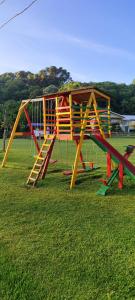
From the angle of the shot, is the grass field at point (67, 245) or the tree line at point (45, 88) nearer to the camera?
the grass field at point (67, 245)

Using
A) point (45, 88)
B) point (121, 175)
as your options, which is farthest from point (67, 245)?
point (45, 88)

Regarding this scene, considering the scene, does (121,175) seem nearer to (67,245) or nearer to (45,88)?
(67,245)

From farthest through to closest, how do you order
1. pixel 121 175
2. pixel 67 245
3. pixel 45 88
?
pixel 45 88
pixel 121 175
pixel 67 245

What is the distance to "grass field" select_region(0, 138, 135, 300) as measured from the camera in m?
2.96

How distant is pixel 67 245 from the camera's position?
12.6 ft

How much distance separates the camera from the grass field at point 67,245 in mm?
2955

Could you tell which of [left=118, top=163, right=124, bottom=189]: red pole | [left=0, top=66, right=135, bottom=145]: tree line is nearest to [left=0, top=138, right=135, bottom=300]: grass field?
[left=118, top=163, right=124, bottom=189]: red pole

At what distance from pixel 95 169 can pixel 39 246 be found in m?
5.45

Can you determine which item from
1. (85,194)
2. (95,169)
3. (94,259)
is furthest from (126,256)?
(95,169)

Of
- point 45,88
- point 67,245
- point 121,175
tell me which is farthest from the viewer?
point 45,88

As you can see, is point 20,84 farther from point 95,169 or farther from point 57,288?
point 57,288

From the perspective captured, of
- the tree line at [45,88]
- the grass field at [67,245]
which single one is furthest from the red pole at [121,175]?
the tree line at [45,88]

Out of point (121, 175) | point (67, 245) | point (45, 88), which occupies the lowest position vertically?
point (67, 245)

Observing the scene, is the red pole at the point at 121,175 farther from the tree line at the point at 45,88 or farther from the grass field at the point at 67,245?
the tree line at the point at 45,88
